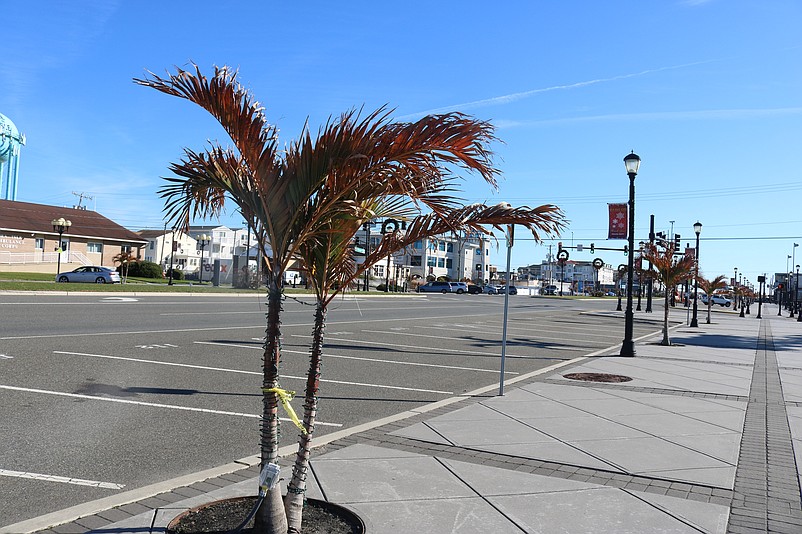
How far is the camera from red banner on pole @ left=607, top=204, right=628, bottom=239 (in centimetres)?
1934

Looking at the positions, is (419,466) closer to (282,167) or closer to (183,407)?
(282,167)

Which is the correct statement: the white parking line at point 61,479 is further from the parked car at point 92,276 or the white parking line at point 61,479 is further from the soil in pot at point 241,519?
the parked car at point 92,276

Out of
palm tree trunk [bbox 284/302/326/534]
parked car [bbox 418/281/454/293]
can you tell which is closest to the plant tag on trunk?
palm tree trunk [bbox 284/302/326/534]

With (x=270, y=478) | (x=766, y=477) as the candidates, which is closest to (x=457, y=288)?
(x=766, y=477)

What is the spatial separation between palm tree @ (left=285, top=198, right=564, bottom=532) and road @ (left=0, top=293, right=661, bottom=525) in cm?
33

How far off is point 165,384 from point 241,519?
5887 millimetres

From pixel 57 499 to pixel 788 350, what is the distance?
21.3 meters

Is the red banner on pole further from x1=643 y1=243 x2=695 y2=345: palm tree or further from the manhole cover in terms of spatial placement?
the manhole cover

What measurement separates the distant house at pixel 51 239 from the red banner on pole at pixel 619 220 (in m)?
45.3

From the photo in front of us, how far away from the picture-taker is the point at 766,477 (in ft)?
19.9

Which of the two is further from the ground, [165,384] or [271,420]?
[271,420]

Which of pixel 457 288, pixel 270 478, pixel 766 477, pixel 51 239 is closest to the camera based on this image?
pixel 270 478

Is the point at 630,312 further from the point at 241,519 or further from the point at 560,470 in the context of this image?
the point at 241,519

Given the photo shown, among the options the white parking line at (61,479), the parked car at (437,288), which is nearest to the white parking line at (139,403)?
the white parking line at (61,479)
